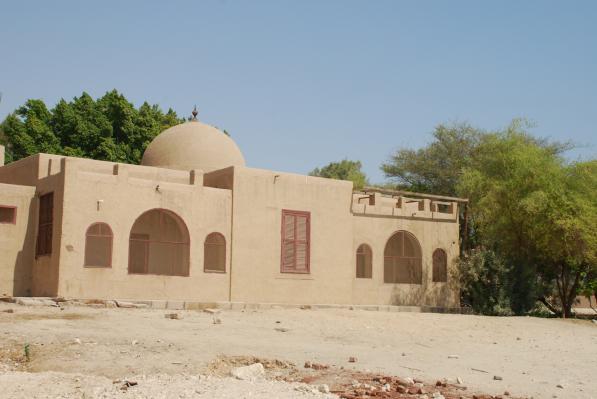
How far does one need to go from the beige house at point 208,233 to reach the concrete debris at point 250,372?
→ 1016cm

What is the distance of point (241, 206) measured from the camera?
74.8ft

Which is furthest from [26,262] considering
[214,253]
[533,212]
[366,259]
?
[533,212]

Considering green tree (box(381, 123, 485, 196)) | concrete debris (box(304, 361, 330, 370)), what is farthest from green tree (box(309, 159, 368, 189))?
concrete debris (box(304, 361, 330, 370))

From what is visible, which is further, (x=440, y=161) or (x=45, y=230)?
(x=440, y=161)

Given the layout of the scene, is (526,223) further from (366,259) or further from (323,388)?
(323,388)

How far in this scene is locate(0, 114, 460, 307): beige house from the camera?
20.1 meters

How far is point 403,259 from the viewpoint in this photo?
27219mm

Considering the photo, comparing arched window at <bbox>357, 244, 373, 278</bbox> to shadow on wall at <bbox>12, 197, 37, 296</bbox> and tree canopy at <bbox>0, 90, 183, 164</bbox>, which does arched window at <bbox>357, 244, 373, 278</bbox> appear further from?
tree canopy at <bbox>0, 90, 183, 164</bbox>

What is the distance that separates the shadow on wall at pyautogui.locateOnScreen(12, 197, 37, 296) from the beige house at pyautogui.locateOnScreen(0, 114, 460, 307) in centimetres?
3

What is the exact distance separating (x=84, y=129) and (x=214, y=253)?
15.4m

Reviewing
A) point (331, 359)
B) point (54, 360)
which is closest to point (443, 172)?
point (331, 359)

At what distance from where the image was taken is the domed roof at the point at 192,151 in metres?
25.2

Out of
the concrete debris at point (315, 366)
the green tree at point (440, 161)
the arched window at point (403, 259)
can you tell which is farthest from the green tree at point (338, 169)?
the concrete debris at point (315, 366)

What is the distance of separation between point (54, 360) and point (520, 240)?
62.0 feet
